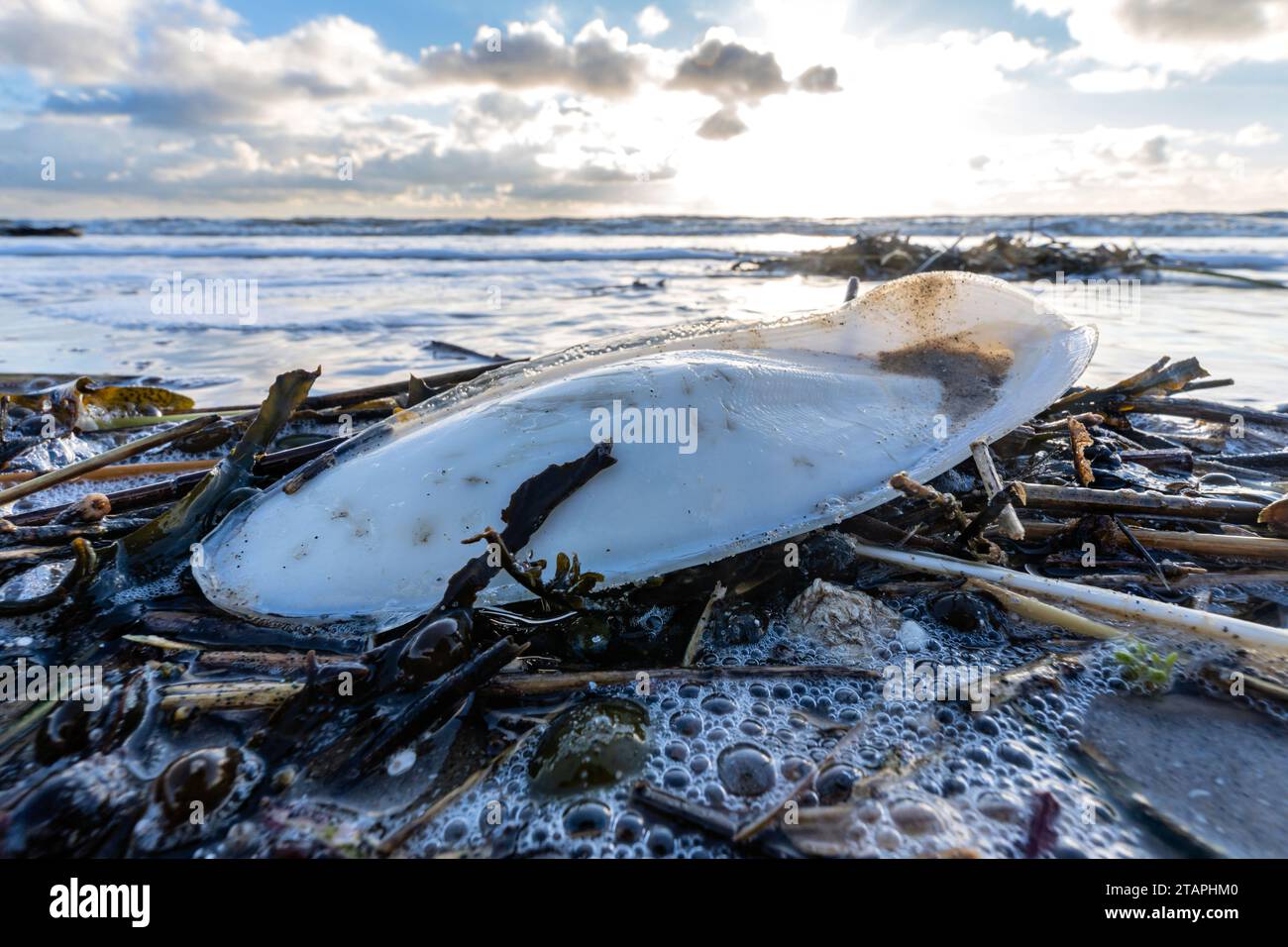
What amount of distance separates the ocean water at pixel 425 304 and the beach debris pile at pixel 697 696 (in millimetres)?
2530

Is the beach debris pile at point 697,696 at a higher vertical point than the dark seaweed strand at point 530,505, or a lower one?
lower

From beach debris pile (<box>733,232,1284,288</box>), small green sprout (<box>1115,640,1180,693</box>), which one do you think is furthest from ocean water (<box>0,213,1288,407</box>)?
small green sprout (<box>1115,640,1180,693</box>)

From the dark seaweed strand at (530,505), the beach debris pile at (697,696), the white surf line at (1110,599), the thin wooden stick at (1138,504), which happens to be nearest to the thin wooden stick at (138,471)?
the beach debris pile at (697,696)

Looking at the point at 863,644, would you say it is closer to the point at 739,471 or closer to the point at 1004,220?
the point at 739,471

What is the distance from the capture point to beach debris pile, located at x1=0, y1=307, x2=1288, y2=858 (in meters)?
1.28

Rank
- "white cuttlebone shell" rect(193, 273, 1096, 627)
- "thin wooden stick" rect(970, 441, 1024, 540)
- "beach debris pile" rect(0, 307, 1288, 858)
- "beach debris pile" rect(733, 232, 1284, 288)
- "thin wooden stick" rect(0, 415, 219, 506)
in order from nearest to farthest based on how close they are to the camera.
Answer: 1. "beach debris pile" rect(0, 307, 1288, 858)
2. "white cuttlebone shell" rect(193, 273, 1096, 627)
3. "thin wooden stick" rect(970, 441, 1024, 540)
4. "thin wooden stick" rect(0, 415, 219, 506)
5. "beach debris pile" rect(733, 232, 1284, 288)

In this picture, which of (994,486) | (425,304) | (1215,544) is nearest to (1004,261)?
(425,304)

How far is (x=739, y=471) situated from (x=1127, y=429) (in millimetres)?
2288

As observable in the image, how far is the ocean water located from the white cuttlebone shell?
2.21m

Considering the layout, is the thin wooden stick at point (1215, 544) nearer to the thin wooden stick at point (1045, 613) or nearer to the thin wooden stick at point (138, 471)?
the thin wooden stick at point (1045, 613)

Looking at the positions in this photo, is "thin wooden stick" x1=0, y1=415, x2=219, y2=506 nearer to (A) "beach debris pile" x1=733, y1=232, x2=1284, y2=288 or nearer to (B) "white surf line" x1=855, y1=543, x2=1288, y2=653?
(B) "white surf line" x1=855, y1=543, x2=1288, y2=653

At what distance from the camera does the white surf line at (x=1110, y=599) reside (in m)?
1.57

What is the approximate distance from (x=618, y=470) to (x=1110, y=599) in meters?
1.29
